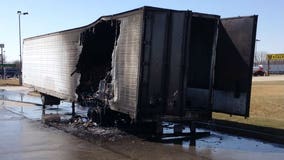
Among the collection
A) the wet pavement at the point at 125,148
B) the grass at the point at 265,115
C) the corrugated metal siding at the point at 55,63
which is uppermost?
the corrugated metal siding at the point at 55,63

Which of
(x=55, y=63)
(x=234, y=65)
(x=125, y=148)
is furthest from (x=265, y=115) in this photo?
(x=125, y=148)

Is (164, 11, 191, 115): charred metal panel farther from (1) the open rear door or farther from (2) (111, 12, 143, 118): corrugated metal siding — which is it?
(1) the open rear door

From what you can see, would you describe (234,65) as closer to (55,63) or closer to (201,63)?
(201,63)

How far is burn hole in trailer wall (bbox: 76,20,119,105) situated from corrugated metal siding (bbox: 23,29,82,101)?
26 centimetres

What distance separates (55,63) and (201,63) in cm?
711

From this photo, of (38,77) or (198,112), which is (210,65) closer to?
(198,112)

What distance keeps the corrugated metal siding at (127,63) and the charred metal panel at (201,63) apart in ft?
6.14

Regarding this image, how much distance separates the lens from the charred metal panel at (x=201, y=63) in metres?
13.5

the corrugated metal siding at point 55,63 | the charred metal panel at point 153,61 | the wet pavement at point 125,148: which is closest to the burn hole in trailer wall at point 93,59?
the corrugated metal siding at point 55,63

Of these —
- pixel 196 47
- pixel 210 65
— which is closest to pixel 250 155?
pixel 210 65

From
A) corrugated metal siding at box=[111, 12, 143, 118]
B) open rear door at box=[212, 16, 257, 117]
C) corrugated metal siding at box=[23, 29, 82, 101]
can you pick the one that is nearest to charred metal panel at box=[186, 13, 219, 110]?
open rear door at box=[212, 16, 257, 117]

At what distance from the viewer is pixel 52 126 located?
51.5 ft

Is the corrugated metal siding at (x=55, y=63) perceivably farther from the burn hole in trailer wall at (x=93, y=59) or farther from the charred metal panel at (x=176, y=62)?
the charred metal panel at (x=176, y=62)

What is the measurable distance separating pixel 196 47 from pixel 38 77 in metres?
10.6
